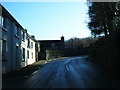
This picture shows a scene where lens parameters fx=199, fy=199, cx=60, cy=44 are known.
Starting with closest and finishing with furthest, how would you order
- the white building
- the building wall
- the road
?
1. the road
2. the building wall
3. the white building

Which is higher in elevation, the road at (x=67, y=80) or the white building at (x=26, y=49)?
the white building at (x=26, y=49)

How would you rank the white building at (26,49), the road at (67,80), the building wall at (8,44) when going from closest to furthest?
the road at (67,80) < the building wall at (8,44) < the white building at (26,49)

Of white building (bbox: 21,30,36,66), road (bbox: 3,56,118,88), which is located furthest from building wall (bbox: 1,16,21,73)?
white building (bbox: 21,30,36,66)

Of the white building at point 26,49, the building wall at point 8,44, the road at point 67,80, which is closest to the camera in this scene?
the road at point 67,80

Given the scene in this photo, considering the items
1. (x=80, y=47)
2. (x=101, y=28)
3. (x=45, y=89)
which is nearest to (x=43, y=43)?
(x=80, y=47)

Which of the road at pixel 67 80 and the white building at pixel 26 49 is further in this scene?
the white building at pixel 26 49

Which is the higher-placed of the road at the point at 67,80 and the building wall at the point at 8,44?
the building wall at the point at 8,44

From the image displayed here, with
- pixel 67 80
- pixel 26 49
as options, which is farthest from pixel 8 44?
pixel 26 49

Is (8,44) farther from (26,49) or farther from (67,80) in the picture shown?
(26,49)

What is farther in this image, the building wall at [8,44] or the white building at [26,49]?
the white building at [26,49]

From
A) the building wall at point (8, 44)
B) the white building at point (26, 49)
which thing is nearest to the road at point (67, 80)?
the building wall at point (8, 44)

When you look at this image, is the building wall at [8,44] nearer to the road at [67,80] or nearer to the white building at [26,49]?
the road at [67,80]

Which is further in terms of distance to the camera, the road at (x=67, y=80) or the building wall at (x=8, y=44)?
the building wall at (x=8, y=44)

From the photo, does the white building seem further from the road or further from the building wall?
the road
